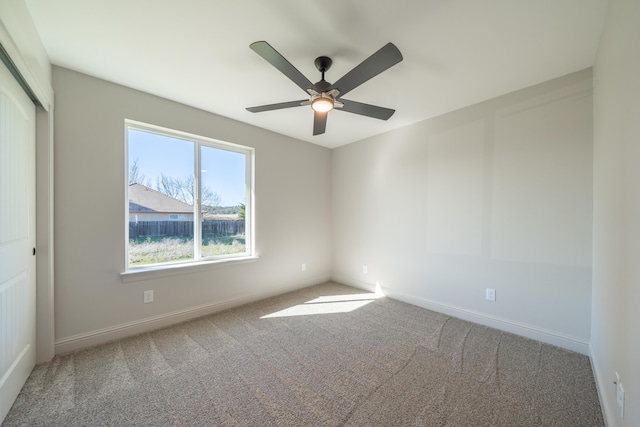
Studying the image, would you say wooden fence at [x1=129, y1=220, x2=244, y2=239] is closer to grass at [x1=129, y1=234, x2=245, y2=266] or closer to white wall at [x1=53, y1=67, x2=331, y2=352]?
grass at [x1=129, y1=234, x2=245, y2=266]

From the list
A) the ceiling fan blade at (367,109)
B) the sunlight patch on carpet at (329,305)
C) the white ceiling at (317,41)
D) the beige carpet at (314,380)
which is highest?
the white ceiling at (317,41)

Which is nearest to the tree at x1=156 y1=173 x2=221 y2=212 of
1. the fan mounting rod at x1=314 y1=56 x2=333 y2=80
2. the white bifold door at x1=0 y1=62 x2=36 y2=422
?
the white bifold door at x1=0 y1=62 x2=36 y2=422

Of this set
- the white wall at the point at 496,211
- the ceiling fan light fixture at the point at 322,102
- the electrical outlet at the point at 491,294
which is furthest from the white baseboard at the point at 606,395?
the ceiling fan light fixture at the point at 322,102

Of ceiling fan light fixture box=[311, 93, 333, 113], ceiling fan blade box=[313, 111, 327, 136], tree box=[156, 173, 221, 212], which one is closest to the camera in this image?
ceiling fan light fixture box=[311, 93, 333, 113]

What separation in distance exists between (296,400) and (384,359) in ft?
2.63

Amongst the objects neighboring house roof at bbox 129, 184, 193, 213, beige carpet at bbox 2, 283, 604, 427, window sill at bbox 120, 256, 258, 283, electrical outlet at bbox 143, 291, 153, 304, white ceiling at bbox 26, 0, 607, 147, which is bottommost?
beige carpet at bbox 2, 283, 604, 427

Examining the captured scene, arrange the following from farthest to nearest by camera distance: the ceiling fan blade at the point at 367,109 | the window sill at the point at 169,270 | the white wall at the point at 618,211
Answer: the window sill at the point at 169,270
the ceiling fan blade at the point at 367,109
the white wall at the point at 618,211

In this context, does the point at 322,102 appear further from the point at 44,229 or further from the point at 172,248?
the point at 44,229

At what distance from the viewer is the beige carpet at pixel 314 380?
140cm

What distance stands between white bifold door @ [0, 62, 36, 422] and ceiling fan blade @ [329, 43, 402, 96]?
1967mm

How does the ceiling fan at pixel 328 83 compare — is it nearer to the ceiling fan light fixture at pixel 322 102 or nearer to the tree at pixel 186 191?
the ceiling fan light fixture at pixel 322 102

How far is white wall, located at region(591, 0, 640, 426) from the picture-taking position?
41.1 inches

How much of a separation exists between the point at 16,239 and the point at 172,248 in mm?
1203

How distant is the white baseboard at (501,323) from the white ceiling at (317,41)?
228 cm
